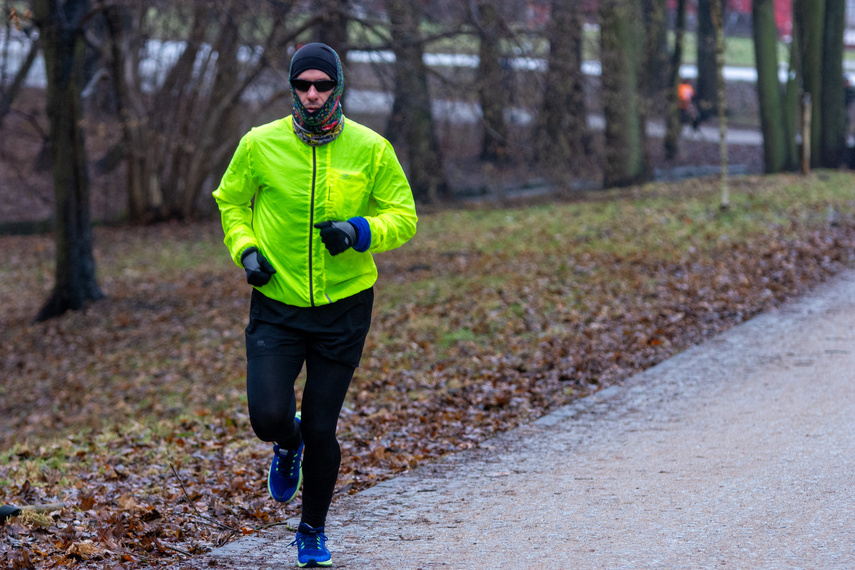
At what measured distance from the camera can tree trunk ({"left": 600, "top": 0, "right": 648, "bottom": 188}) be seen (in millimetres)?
19047

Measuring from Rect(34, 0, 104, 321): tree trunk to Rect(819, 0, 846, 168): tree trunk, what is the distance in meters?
16.3

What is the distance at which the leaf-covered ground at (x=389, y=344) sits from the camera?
5.58 metres

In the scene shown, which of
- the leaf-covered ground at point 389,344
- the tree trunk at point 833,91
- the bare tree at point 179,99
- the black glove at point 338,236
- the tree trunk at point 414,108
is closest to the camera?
the black glove at point 338,236

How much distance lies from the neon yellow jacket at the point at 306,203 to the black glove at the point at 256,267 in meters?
0.04

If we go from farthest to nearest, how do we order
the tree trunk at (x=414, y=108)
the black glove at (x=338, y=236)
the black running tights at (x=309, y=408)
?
the tree trunk at (x=414, y=108)
the black running tights at (x=309, y=408)
the black glove at (x=338, y=236)

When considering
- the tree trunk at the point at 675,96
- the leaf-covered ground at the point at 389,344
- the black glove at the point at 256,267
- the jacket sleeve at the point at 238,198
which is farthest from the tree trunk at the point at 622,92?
the black glove at the point at 256,267

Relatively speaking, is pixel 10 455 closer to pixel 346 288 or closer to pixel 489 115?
pixel 346 288

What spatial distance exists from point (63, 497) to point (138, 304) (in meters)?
8.97

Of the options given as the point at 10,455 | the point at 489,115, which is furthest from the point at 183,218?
the point at 10,455

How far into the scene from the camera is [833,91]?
872 inches

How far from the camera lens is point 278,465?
4.56 meters

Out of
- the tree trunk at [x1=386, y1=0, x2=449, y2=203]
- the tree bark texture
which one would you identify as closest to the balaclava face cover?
the tree trunk at [x1=386, y1=0, x2=449, y2=203]

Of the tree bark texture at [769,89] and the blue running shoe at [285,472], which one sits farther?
the tree bark texture at [769,89]

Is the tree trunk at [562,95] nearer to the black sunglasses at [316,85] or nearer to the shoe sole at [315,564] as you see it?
the black sunglasses at [316,85]
